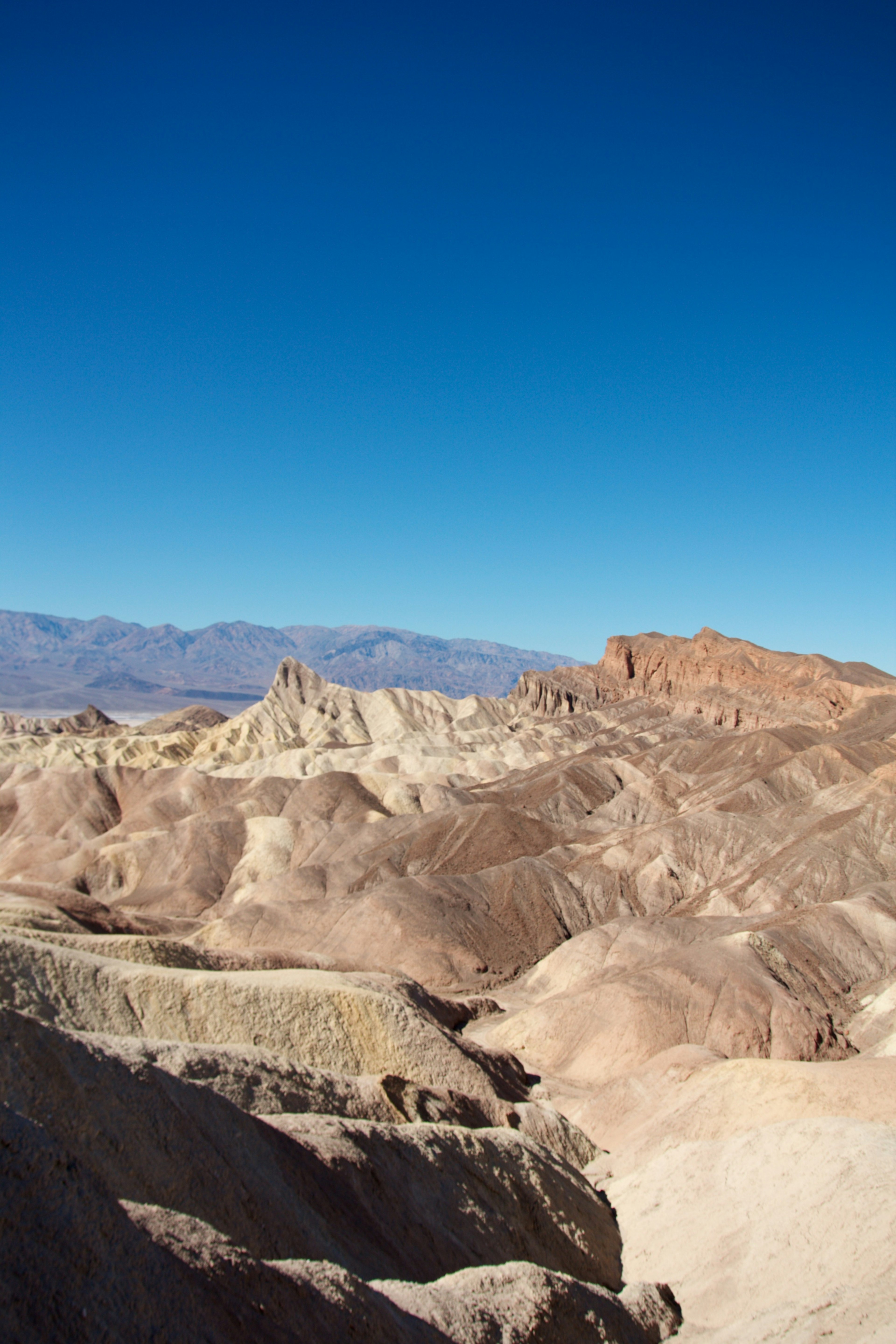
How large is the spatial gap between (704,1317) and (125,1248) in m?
12.0

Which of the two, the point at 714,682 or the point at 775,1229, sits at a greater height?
the point at 714,682

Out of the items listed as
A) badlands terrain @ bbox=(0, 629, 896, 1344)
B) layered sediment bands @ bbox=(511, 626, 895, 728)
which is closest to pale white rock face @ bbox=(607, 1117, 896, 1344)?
badlands terrain @ bbox=(0, 629, 896, 1344)

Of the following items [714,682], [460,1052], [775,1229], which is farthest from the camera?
[714,682]

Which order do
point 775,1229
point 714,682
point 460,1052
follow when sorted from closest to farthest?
point 775,1229, point 460,1052, point 714,682

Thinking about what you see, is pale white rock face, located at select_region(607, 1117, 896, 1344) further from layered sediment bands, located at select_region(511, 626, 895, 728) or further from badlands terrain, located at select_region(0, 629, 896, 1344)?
layered sediment bands, located at select_region(511, 626, 895, 728)

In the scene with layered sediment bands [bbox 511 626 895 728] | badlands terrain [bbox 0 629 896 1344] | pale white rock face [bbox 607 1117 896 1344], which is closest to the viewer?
badlands terrain [bbox 0 629 896 1344]

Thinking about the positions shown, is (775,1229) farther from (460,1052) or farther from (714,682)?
(714,682)

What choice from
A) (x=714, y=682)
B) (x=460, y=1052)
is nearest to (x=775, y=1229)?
(x=460, y=1052)

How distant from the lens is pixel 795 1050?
101ft

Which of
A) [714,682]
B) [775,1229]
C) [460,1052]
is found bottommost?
[460,1052]

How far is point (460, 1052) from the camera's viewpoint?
2464 cm

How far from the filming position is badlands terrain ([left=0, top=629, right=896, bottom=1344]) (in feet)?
35.8

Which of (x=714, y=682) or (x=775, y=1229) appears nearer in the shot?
(x=775, y=1229)

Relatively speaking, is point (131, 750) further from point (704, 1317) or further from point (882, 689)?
point (704, 1317)
